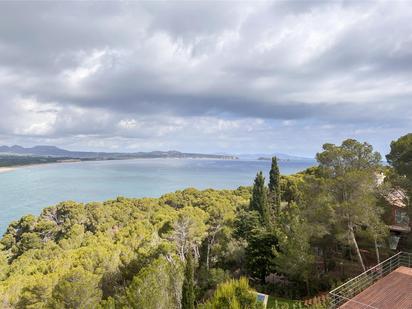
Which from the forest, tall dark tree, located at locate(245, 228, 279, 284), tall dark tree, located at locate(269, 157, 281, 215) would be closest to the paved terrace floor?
the forest

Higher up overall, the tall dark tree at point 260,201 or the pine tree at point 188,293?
the tall dark tree at point 260,201

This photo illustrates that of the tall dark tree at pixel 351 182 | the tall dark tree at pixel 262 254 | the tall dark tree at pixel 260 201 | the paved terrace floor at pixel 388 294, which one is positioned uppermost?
the tall dark tree at pixel 351 182

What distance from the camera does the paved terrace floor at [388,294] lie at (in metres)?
12.2

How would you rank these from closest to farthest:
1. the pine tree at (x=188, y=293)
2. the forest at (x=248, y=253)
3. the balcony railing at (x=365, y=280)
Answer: the balcony railing at (x=365, y=280)
the pine tree at (x=188, y=293)
the forest at (x=248, y=253)

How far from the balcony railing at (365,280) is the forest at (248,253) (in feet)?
2.13

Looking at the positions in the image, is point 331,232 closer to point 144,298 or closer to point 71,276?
point 144,298

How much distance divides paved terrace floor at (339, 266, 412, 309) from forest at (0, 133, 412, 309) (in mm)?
1420

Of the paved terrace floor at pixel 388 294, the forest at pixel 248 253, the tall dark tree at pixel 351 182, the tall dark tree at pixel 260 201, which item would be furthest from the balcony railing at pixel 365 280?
the tall dark tree at pixel 260 201

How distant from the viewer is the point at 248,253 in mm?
22047

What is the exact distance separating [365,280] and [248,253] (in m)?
8.89

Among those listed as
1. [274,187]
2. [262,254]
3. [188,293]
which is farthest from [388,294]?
[274,187]

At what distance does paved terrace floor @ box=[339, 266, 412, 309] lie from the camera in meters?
12.2

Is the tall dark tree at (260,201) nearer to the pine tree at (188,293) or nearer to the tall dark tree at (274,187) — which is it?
the tall dark tree at (274,187)

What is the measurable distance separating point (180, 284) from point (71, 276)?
6.08m
